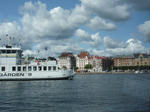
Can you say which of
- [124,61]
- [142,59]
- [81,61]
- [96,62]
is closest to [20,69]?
[96,62]

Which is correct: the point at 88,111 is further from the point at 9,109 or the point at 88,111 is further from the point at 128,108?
the point at 9,109

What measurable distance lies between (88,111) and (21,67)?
34.8 m

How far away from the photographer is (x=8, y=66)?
49.8 m

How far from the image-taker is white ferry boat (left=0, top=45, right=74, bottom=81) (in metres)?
49.9

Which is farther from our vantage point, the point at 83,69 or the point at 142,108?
the point at 83,69

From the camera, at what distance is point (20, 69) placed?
50.8 metres

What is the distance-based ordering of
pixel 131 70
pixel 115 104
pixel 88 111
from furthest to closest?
pixel 131 70 → pixel 115 104 → pixel 88 111

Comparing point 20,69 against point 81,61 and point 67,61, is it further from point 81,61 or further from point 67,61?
point 67,61

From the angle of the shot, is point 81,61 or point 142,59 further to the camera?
point 81,61

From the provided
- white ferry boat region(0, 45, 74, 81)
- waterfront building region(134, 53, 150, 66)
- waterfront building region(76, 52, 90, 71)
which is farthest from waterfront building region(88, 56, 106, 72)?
white ferry boat region(0, 45, 74, 81)

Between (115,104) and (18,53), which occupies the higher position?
(18,53)

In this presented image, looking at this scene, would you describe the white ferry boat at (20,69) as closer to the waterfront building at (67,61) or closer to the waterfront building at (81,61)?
the waterfront building at (81,61)

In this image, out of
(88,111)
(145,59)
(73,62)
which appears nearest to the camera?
(88,111)

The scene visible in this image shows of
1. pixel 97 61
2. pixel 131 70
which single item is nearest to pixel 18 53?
pixel 131 70
